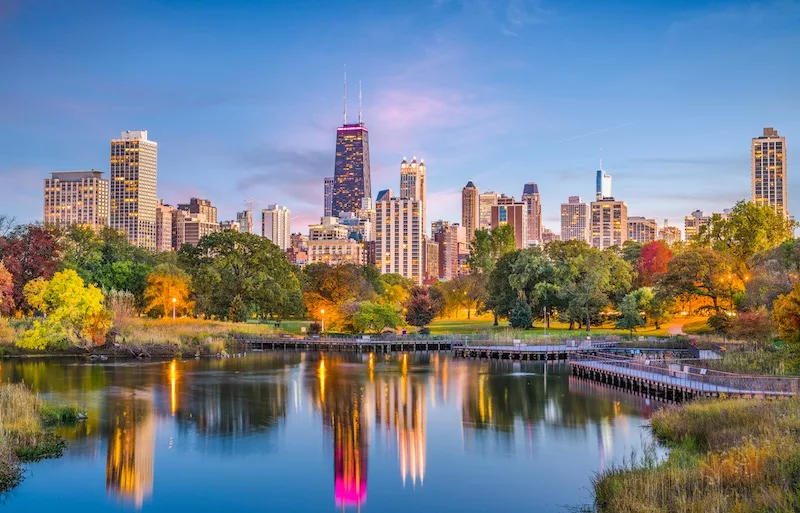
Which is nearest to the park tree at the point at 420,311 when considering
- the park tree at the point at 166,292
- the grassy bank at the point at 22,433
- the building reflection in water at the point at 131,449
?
the park tree at the point at 166,292

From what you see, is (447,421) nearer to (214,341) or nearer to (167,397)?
(167,397)

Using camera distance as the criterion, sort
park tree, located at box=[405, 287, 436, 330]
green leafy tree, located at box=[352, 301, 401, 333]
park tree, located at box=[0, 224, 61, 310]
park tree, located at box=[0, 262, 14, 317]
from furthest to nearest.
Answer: park tree, located at box=[405, 287, 436, 330]
green leafy tree, located at box=[352, 301, 401, 333]
park tree, located at box=[0, 224, 61, 310]
park tree, located at box=[0, 262, 14, 317]

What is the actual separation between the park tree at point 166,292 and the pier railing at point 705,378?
4544 cm

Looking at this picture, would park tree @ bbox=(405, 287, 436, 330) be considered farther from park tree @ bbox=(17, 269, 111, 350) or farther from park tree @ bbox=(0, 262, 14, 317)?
park tree @ bbox=(0, 262, 14, 317)

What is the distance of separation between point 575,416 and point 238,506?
1882 cm

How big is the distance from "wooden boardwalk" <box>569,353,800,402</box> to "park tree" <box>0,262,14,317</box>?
123 feet

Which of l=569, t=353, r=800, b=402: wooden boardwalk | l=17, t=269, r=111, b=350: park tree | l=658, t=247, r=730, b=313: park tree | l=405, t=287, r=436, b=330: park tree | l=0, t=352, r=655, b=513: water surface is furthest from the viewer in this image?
l=405, t=287, r=436, b=330: park tree

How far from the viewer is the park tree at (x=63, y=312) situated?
5500 centimetres

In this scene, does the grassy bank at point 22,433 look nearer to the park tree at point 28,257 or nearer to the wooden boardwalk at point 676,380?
the wooden boardwalk at point 676,380

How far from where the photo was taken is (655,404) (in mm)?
38875

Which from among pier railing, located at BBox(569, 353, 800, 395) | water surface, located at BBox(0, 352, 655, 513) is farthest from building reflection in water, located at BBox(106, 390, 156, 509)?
pier railing, located at BBox(569, 353, 800, 395)

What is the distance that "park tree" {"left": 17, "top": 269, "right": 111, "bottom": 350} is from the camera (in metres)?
55.0

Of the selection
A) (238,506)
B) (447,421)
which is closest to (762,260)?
(447,421)

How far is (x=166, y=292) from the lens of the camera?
77.9 m
